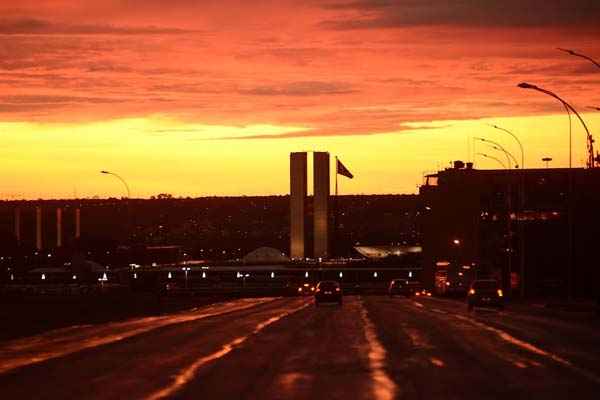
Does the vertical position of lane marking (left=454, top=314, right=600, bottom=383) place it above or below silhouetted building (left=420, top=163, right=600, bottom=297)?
below

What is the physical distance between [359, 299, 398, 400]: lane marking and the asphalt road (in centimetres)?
3

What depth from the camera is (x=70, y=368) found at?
28.3 meters

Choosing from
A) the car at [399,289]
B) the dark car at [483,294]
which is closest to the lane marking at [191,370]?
the dark car at [483,294]

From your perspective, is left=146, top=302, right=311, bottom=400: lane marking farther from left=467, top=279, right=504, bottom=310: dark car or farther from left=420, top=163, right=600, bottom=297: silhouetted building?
left=420, top=163, right=600, bottom=297: silhouetted building

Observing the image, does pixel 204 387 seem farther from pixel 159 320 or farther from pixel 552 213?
pixel 552 213

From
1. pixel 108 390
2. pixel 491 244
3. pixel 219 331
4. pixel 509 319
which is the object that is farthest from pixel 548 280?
pixel 108 390

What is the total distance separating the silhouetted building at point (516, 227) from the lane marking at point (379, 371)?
3661 cm

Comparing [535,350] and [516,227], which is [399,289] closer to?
[516,227]

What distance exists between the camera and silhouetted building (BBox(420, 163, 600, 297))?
111 meters

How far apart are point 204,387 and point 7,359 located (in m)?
10.3

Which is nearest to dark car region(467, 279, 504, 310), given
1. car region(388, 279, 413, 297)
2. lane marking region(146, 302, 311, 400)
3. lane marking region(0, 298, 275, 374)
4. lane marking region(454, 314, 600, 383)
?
lane marking region(454, 314, 600, 383)

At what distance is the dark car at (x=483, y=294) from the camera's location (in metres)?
68.4

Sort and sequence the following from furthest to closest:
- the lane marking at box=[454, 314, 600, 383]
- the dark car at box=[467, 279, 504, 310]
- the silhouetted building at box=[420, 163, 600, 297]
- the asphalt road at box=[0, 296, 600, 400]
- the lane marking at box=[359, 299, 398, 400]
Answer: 1. the silhouetted building at box=[420, 163, 600, 297]
2. the dark car at box=[467, 279, 504, 310]
3. the lane marking at box=[454, 314, 600, 383]
4. the asphalt road at box=[0, 296, 600, 400]
5. the lane marking at box=[359, 299, 398, 400]

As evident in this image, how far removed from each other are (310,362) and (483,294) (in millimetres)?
40666
